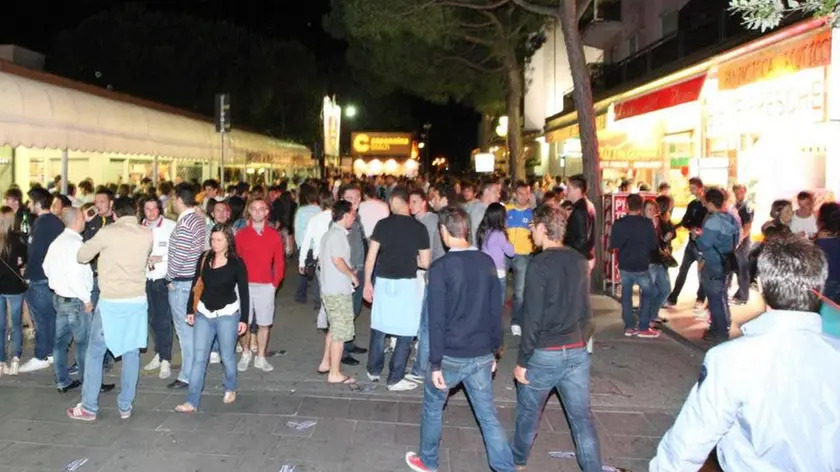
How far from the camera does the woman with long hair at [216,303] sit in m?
5.99

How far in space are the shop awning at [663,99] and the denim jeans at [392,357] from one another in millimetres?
7096

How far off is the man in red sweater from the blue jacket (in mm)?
5045

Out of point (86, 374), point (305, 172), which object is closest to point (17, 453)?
point (86, 374)

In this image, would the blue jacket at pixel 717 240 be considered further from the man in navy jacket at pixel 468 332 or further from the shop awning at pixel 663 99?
the man in navy jacket at pixel 468 332

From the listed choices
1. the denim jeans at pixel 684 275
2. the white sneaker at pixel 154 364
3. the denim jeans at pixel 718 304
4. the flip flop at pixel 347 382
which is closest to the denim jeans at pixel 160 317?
the white sneaker at pixel 154 364

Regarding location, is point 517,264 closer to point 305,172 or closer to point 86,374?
point 86,374

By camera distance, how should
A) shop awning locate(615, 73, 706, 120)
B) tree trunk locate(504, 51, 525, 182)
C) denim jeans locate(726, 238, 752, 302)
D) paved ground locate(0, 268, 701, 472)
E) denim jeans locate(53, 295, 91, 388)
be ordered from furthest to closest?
1. tree trunk locate(504, 51, 525, 182)
2. shop awning locate(615, 73, 706, 120)
3. denim jeans locate(726, 238, 752, 302)
4. denim jeans locate(53, 295, 91, 388)
5. paved ground locate(0, 268, 701, 472)

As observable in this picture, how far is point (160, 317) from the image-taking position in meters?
7.36

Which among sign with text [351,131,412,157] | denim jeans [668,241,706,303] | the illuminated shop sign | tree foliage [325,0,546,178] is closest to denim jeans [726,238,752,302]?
denim jeans [668,241,706,303]

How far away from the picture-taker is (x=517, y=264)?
923 cm

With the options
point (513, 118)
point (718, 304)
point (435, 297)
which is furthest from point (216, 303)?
point (513, 118)

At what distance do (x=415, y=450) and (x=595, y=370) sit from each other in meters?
3.00

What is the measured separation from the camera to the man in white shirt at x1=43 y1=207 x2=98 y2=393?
6.25m

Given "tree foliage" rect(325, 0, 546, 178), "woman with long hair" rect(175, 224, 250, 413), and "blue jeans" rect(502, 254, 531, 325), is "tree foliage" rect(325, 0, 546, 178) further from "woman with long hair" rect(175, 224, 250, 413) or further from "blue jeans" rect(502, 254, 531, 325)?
"woman with long hair" rect(175, 224, 250, 413)
